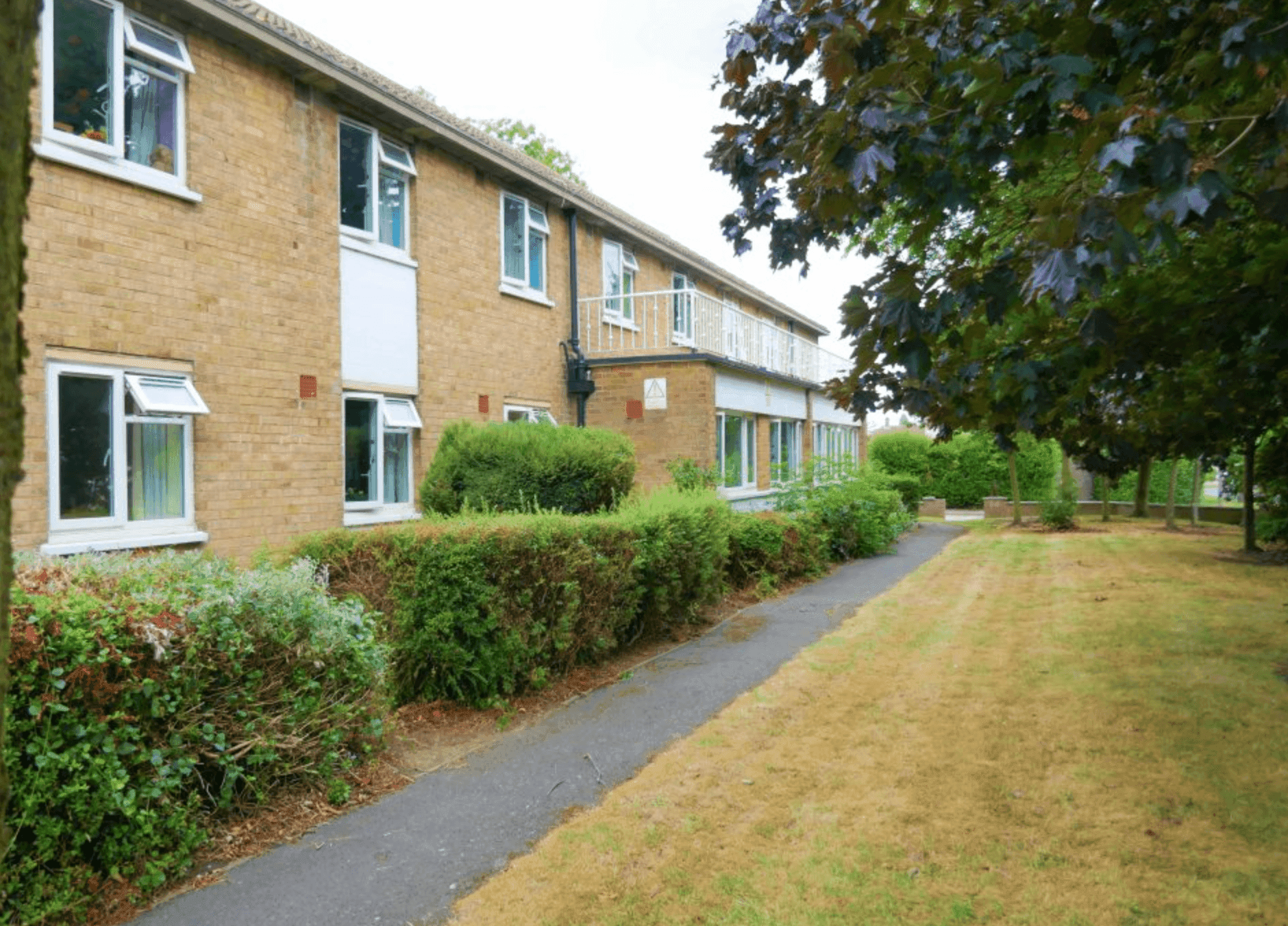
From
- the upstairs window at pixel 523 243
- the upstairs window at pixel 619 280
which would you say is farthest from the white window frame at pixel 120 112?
the upstairs window at pixel 619 280

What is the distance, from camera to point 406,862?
3.85m

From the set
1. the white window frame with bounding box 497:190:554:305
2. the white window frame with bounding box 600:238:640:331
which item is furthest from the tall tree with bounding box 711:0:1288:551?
the white window frame with bounding box 600:238:640:331

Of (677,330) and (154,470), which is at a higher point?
(677,330)

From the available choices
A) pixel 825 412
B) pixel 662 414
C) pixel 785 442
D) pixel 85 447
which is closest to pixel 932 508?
pixel 825 412

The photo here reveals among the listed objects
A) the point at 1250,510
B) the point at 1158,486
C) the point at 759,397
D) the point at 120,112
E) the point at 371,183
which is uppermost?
the point at 371,183

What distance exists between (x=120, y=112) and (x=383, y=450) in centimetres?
483

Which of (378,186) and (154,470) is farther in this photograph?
(378,186)

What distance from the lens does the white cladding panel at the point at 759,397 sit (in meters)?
16.4

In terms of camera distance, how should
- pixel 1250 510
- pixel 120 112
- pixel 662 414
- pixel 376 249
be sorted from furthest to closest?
pixel 662 414
pixel 1250 510
pixel 376 249
pixel 120 112

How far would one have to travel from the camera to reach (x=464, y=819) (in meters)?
4.34

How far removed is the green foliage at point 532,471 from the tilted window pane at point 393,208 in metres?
4.20

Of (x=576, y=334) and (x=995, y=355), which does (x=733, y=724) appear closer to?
(x=995, y=355)

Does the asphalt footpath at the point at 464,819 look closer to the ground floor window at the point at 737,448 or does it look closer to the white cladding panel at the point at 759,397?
the white cladding panel at the point at 759,397

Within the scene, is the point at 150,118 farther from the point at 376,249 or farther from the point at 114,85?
the point at 376,249
